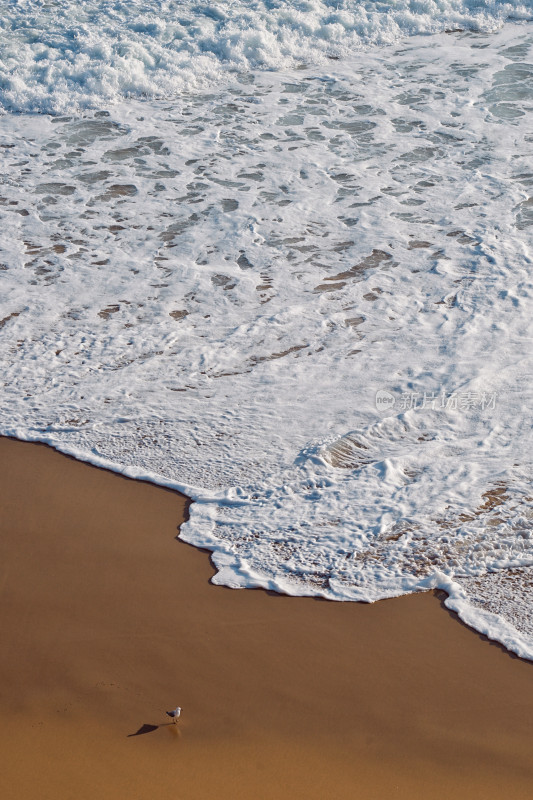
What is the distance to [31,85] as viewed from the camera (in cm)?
940

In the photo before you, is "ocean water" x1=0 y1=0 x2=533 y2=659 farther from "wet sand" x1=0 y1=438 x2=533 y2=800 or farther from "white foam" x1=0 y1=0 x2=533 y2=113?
"wet sand" x1=0 y1=438 x2=533 y2=800

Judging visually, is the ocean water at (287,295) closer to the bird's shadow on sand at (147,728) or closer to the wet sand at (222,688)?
the wet sand at (222,688)

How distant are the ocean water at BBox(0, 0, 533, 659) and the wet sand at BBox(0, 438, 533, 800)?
20 cm

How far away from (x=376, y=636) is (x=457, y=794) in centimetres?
68

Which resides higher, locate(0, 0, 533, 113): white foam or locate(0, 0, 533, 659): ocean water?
locate(0, 0, 533, 113): white foam

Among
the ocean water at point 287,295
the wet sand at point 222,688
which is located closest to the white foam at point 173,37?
the ocean water at point 287,295

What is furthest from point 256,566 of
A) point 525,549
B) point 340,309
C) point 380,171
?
point 380,171

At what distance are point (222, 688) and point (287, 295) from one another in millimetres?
3227

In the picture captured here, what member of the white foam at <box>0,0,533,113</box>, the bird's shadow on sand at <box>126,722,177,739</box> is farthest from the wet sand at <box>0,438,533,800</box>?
the white foam at <box>0,0,533,113</box>

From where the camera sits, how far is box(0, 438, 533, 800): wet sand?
2.53m

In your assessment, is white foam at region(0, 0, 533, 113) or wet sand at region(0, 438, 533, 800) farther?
white foam at region(0, 0, 533, 113)

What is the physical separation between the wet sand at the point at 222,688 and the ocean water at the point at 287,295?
0.66 ft

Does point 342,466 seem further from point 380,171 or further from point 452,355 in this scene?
point 380,171

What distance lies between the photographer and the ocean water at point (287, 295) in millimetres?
3615
